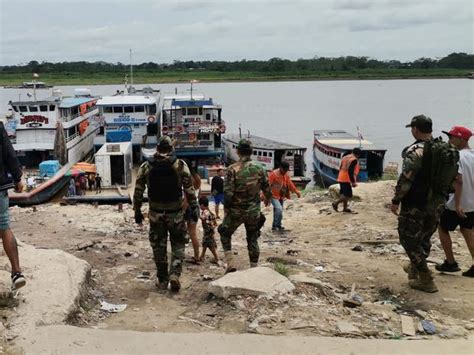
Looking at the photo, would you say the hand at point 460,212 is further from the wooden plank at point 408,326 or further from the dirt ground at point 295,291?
the wooden plank at point 408,326

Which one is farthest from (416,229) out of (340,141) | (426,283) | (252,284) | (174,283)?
(340,141)

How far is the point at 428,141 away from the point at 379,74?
124334mm

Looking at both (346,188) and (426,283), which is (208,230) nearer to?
(426,283)

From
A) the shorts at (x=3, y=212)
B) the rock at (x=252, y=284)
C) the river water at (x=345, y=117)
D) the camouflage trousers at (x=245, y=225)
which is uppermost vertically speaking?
the shorts at (x=3, y=212)

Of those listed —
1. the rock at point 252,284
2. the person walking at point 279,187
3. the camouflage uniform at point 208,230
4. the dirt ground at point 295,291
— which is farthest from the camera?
the person walking at point 279,187

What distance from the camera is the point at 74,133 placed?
30.7m

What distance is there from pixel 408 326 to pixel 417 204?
52.0 inches

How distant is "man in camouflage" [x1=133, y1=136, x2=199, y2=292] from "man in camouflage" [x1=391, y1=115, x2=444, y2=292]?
2358mm

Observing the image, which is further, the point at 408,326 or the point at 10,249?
the point at 10,249

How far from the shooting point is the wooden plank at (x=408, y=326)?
4727mm

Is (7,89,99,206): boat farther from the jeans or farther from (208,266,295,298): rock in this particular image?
(208,266,295,298): rock

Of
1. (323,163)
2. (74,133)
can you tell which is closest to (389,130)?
(323,163)

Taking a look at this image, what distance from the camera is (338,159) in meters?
30.0

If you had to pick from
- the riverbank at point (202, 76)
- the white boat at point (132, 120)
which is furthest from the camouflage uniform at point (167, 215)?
the riverbank at point (202, 76)
